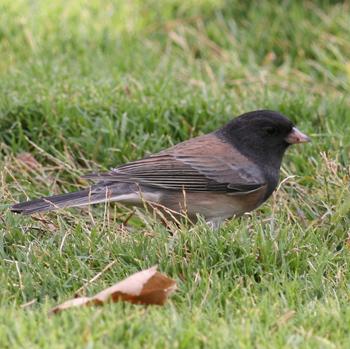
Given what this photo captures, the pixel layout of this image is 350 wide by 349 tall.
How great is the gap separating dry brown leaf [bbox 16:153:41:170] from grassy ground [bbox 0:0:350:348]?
16 mm

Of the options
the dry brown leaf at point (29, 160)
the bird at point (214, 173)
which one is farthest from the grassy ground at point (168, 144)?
the bird at point (214, 173)

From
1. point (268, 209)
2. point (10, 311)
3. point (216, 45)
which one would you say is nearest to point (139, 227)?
point (268, 209)

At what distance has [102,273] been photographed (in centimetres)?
363

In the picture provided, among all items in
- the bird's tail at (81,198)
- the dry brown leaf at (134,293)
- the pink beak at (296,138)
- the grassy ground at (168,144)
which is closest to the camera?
the grassy ground at (168,144)

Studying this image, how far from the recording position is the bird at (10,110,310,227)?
460 cm

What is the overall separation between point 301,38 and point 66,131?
93.6 inches

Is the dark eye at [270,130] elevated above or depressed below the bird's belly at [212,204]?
above

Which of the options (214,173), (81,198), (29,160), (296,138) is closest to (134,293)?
(81,198)

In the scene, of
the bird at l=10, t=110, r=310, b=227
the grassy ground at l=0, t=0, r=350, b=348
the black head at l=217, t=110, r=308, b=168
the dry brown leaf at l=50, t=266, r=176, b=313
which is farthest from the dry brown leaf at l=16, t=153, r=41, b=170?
the dry brown leaf at l=50, t=266, r=176, b=313

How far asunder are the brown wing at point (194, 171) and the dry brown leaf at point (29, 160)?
580mm

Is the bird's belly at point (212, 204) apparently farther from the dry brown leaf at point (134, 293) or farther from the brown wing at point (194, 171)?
the dry brown leaf at point (134, 293)

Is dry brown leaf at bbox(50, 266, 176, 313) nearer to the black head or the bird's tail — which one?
the bird's tail

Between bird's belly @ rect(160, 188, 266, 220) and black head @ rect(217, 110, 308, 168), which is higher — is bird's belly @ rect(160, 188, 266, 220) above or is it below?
below

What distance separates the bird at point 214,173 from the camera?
4598mm
